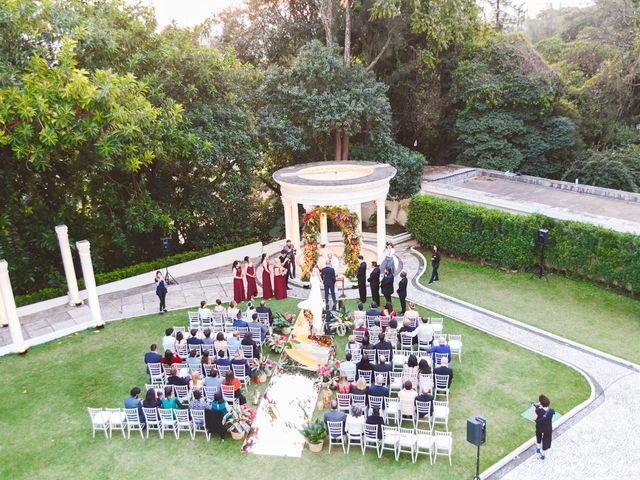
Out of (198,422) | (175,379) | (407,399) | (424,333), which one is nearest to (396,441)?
(407,399)

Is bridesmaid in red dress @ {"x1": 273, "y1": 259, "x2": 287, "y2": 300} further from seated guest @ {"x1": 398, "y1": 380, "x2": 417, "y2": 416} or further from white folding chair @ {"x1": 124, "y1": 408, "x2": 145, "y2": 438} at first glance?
seated guest @ {"x1": 398, "y1": 380, "x2": 417, "y2": 416}

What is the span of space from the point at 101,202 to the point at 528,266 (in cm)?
1822

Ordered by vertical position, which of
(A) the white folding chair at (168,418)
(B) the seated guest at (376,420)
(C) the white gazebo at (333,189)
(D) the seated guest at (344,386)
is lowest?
(A) the white folding chair at (168,418)

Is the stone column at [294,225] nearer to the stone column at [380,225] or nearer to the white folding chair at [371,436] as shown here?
the stone column at [380,225]

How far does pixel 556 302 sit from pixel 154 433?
14377mm

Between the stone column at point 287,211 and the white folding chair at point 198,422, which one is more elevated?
the stone column at point 287,211

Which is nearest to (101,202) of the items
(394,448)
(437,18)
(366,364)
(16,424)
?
(16,424)

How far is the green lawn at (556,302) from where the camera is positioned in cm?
1717

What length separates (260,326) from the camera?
1611cm

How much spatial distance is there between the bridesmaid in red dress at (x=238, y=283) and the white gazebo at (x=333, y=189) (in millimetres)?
3539

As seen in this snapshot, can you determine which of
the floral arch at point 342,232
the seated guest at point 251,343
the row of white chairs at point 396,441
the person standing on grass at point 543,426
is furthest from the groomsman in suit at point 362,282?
the person standing on grass at point 543,426

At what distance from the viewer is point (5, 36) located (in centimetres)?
1695

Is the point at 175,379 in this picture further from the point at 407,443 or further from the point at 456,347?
the point at 456,347

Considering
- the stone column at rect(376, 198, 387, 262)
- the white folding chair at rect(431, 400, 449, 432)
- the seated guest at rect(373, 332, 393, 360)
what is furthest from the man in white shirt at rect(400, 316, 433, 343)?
the stone column at rect(376, 198, 387, 262)
